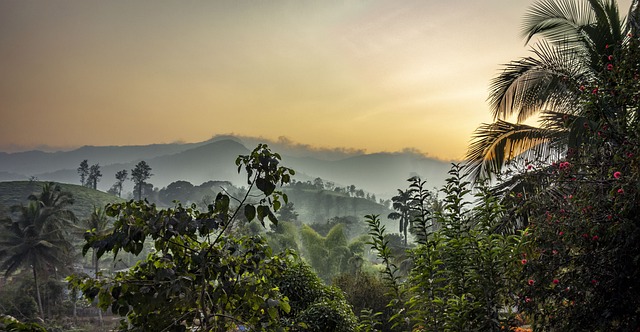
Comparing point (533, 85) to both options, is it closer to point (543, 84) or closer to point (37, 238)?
point (543, 84)

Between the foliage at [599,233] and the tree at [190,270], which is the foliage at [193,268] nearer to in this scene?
the tree at [190,270]

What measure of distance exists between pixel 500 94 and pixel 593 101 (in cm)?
430

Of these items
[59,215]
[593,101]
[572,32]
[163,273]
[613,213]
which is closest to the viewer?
[163,273]

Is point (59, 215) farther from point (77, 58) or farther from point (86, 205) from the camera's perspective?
point (86, 205)

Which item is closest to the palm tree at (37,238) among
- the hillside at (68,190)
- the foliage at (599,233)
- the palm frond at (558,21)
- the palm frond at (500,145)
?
the hillside at (68,190)

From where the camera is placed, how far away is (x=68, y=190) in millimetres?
58750

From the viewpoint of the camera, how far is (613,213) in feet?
9.04

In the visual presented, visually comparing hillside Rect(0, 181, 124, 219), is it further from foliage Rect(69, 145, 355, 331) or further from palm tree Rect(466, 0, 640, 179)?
foliage Rect(69, 145, 355, 331)

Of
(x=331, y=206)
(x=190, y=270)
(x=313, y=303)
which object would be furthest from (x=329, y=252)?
(x=331, y=206)

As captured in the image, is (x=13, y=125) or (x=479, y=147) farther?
(x=13, y=125)

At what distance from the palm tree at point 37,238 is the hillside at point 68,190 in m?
26.7

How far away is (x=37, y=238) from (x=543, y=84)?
3062cm

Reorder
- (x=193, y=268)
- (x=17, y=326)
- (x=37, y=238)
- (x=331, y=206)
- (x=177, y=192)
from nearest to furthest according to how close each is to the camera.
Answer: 1. (x=17, y=326)
2. (x=193, y=268)
3. (x=37, y=238)
4. (x=177, y=192)
5. (x=331, y=206)

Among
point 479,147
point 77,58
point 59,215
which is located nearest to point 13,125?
point 77,58
